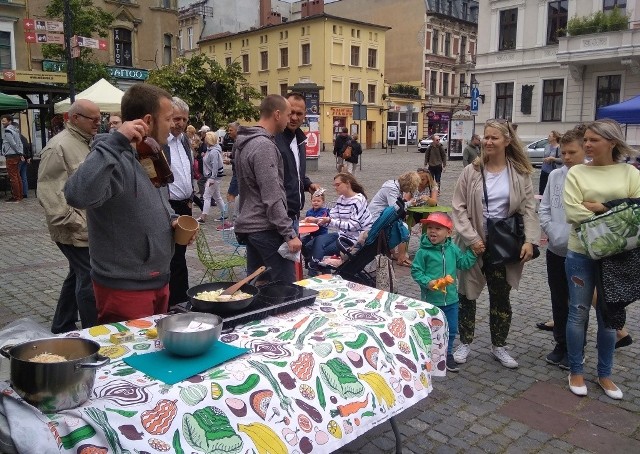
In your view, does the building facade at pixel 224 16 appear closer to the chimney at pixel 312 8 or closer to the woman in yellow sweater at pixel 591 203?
the chimney at pixel 312 8

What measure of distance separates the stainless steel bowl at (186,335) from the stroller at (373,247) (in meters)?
3.16

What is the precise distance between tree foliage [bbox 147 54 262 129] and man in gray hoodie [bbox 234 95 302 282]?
18.0m

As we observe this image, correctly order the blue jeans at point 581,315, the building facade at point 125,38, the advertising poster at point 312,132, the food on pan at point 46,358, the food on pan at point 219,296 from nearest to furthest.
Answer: the food on pan at point 46,358, the food on pan at point 219,296, the blue jeans at point 581,315, the advertising poster at point 312,132, the building facade at point 125,38

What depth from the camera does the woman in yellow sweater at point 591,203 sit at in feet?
11.7

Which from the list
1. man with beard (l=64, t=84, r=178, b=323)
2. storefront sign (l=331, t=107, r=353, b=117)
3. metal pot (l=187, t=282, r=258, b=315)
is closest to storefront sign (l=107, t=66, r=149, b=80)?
storefront sign (l=331, t=107, r=353, b=117)

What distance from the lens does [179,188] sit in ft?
17.1

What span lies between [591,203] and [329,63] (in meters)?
41.8

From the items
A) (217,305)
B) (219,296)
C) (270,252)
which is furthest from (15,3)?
(217,305)

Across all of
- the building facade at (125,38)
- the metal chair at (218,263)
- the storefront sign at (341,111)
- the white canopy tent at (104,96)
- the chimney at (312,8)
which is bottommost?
the metal chair at (218,263)

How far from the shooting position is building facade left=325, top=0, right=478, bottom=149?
49.3m

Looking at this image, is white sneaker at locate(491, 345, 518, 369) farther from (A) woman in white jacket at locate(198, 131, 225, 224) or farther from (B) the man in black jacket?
(A) woman in white jacket at locate(198, 131, 225, 224)

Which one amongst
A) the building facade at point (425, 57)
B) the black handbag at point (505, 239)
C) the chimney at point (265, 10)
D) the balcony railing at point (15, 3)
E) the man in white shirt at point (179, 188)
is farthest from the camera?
the chimney at point (265, 10)

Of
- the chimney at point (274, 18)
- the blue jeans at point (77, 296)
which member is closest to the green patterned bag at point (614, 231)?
the blue jeans at point (77, 296)

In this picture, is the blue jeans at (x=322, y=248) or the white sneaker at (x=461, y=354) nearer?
the white sneaker at (x=461, y=354)
